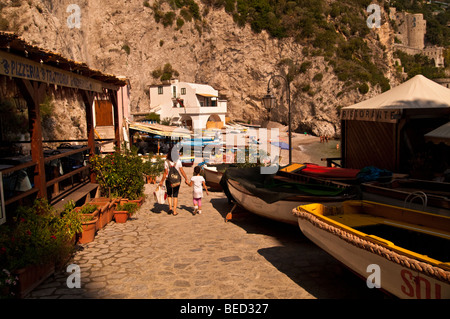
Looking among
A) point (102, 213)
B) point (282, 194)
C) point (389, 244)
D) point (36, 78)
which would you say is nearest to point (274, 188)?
point (282, 194)

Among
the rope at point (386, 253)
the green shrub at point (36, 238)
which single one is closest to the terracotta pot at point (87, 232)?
the green shrub at point (36, 238)

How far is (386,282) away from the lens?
152 inches

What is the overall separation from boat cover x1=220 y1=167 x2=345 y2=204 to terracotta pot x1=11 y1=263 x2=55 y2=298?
4069 millimetres

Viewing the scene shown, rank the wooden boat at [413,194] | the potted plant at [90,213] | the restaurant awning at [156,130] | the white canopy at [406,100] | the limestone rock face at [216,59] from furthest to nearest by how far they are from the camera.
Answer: the limestone rock face at [216,59]
the restaurant awning at [156,130]
the white canopy at [406,100]
the potted plant at [90,213]
the wooden boat at [413,194]

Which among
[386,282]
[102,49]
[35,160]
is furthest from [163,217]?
[102,49]

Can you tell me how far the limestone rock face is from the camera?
169 feet

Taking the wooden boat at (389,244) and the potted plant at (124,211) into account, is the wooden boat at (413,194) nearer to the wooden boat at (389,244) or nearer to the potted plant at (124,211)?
the wooden boat at (389,244)

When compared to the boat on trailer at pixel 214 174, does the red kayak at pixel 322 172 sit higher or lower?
higher

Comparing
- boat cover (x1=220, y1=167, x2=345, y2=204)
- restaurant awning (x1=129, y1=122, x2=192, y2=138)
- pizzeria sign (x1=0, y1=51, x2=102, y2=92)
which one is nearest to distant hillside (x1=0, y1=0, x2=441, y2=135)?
restaurant awning (x1=129, y1=122, x2=192, y2=138)

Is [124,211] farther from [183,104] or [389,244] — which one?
[183,104]

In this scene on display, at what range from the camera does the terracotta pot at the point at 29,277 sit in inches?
174

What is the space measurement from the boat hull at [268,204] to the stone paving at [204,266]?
482 mm

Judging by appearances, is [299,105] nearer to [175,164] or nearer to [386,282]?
[175,164]

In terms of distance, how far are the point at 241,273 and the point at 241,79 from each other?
58767 mm
